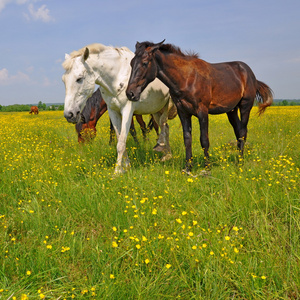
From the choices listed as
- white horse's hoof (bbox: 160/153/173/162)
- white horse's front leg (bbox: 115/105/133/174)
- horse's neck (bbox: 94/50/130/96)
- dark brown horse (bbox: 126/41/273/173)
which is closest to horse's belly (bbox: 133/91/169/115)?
white horse's front leg (bbox: 115/105/133/174)

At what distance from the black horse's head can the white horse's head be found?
845 mm

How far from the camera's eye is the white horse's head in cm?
405

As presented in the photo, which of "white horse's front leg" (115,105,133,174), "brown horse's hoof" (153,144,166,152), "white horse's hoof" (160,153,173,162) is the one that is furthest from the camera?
"brown horse's hoof" (153,144,166,152)

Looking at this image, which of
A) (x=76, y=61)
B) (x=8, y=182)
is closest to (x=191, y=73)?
(x=76, y=61)

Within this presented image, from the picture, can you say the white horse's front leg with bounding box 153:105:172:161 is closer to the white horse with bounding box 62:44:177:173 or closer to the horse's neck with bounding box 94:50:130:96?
the white horse with bounding box 62:44:177:173

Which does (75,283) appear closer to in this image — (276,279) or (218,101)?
(276,279)

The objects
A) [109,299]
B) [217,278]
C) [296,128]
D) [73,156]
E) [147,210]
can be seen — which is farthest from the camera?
[296,128]

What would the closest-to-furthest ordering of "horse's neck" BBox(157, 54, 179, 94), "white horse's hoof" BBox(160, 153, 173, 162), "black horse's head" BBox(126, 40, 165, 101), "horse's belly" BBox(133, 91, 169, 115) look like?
"black horse's head" BBox(126, 40, 165, 101) → "horse's neck" BBox(157, 54, 179, 94) → "horse's belly" BBox(133, 91, 169, 115) → "white horse's hoof" BBox(160, 153, 173, 162)

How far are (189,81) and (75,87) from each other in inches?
74.4

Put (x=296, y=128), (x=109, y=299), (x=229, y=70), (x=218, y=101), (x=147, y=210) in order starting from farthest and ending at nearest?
1. (x=296, y=128)
2. (x=229, y=70)
3. (x=218, y=101)
4. (x=147, y=210)
5. (x=109, y=299)

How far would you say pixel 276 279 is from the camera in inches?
76.6

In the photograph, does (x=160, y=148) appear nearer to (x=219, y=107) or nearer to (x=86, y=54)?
(x=219, y=107)

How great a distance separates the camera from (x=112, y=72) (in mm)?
4629

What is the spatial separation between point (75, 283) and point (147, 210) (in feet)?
3.92
